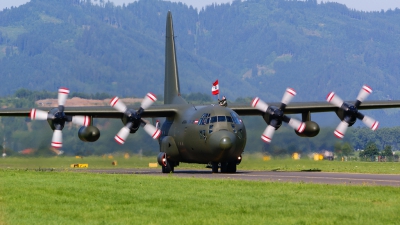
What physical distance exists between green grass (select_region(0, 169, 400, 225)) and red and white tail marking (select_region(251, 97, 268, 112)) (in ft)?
40.2

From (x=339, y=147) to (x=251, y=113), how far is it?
55.4 ft

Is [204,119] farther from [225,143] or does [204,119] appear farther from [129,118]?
[129,118]

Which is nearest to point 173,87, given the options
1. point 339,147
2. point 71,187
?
point 339,147

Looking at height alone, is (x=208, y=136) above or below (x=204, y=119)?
below

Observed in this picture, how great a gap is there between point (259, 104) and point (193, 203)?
66.8 ft

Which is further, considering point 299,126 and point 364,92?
point 364,92

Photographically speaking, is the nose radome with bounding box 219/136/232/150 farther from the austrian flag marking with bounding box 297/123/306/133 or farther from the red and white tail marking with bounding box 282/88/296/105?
the austrian flag marking with bounding box 297/123/306/133

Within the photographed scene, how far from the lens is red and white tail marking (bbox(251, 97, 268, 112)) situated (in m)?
42.2

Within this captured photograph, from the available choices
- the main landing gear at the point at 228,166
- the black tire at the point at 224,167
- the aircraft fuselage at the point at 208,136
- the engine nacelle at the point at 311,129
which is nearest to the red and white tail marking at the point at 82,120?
the aircraft fuselage at the point at 208,136

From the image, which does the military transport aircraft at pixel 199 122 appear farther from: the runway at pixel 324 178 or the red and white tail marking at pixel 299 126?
the runway at pixel 324 178

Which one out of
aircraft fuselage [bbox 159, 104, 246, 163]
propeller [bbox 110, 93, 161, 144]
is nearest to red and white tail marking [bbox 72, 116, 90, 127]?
propeller [bbox 110, 93, 161, 144]

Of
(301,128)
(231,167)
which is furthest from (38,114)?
(301,128)

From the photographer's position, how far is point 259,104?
42500 millimetres

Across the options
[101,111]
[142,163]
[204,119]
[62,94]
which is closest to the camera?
[204,119]
